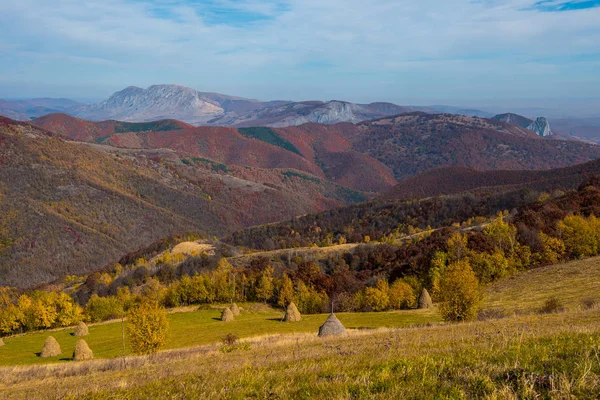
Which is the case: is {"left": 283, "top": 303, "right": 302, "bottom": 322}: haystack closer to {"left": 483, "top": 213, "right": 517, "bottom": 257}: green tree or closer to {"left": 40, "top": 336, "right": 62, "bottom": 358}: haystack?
{"left": 40, "top": 336, "right": 62, "bottom": 358}: haystack

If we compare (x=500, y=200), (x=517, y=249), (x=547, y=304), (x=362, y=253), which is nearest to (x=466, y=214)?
(x=500, y=200)

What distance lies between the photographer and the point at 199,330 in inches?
2293

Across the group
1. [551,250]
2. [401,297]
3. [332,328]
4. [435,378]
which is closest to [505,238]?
[551,250]

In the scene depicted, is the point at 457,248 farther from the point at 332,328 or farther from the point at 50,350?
the point at 50,350

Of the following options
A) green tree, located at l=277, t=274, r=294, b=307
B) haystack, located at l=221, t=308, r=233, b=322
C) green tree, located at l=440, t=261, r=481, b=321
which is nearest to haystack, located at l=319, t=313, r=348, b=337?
green tree, located at l=440, t=261, r=481, b=321

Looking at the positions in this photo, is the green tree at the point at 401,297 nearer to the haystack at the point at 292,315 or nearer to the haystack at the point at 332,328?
the haystack at the point at 292,315

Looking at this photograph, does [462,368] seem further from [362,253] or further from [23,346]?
[362,253]

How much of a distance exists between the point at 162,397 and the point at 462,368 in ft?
18.7

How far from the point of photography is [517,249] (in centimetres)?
7094

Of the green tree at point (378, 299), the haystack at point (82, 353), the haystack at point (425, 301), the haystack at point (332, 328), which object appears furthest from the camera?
the green tree at point (378, 299)

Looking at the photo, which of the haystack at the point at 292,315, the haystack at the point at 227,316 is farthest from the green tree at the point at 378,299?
the haystack at the point at 227,316

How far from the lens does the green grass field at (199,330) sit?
159ft

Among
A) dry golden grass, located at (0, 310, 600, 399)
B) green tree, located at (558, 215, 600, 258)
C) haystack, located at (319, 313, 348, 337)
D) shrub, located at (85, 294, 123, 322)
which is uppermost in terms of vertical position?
dry golden grass, located at (0, 310, 600, 399)

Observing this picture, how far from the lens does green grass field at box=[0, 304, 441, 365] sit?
48.6 m
